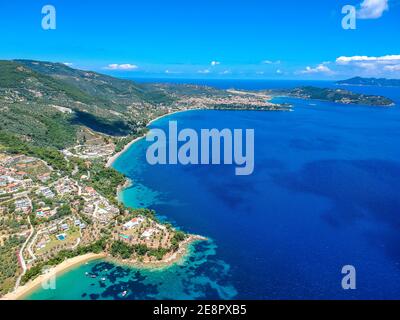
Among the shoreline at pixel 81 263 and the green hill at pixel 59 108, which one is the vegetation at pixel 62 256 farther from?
the green hill at pixel 59 108

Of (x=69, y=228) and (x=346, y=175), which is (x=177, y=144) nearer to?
(x=346, y=175)

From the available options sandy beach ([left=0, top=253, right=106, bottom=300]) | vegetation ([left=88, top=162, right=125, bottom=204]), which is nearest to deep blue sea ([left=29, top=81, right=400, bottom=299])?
sandy beach ([left=0, top=253, right=106, bottom=300])

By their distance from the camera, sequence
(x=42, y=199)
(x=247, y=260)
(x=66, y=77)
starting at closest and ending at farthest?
(x=247, y=260) < (x=42, y=199) < (x=66, y=77)

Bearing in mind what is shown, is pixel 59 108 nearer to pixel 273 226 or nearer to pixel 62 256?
pixel 62 256

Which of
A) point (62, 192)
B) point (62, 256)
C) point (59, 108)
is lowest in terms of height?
point (62, 256)

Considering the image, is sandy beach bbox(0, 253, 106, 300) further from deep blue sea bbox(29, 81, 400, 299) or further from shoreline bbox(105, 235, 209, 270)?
shoreline bbox(105, 235, 209, 270)

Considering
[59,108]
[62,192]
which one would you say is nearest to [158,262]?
[62,192]
